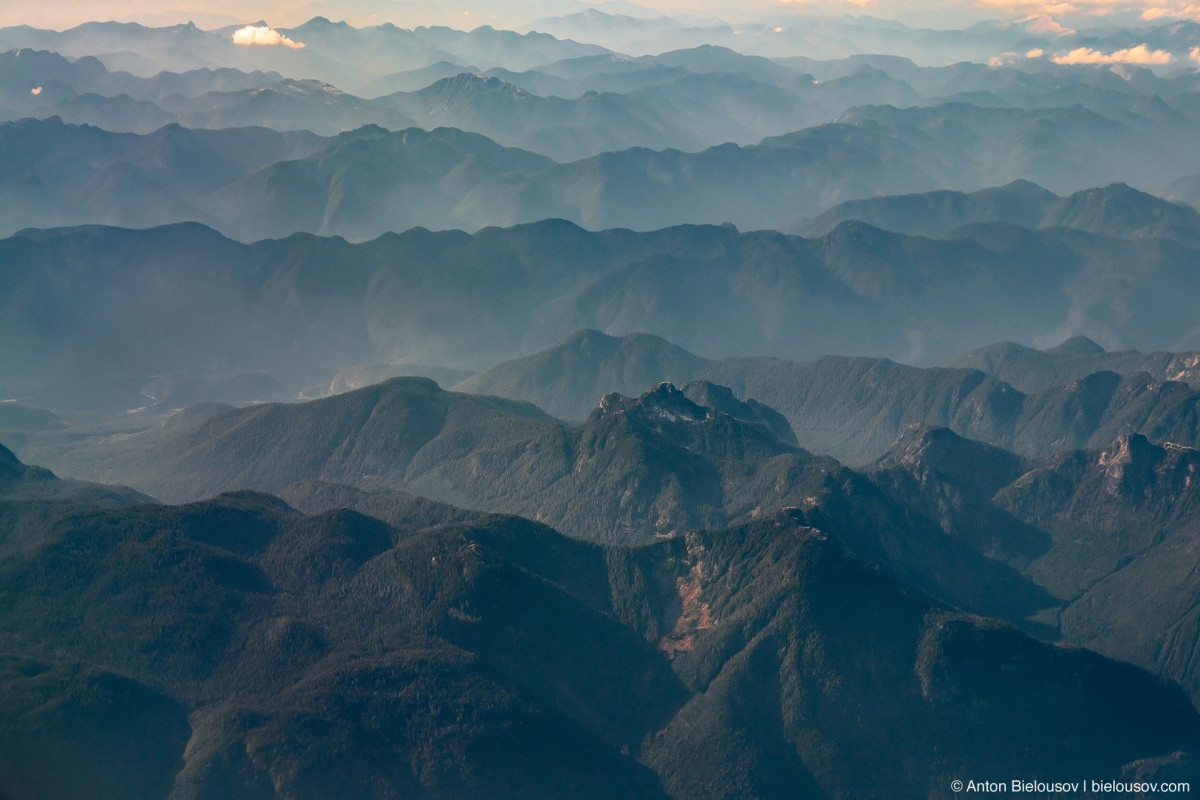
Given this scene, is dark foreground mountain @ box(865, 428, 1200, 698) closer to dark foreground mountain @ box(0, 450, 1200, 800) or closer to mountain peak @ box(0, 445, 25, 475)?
dark foreground mountain @ box(0, 450, 1200, 800)

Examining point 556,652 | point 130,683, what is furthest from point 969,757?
point 130,683

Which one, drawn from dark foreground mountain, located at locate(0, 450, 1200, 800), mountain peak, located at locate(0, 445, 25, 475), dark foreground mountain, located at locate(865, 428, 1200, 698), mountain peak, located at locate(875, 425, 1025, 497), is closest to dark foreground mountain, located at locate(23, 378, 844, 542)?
mountain peak, located at locate(875, 425, 1025, 497)

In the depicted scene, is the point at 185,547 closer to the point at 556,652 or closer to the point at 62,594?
the point at 62,594

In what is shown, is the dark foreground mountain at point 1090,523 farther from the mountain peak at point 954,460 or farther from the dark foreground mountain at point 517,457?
the dark foreground mountain at point 517,457

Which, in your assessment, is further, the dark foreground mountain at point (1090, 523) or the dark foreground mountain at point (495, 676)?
the dark foreground mountain at point (1090, 523)

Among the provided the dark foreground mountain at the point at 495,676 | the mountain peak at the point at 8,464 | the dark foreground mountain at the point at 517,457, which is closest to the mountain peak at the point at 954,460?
the dark foreground mountain at the point at 517,457

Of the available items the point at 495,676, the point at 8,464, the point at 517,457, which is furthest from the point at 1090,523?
the point at 8,464
